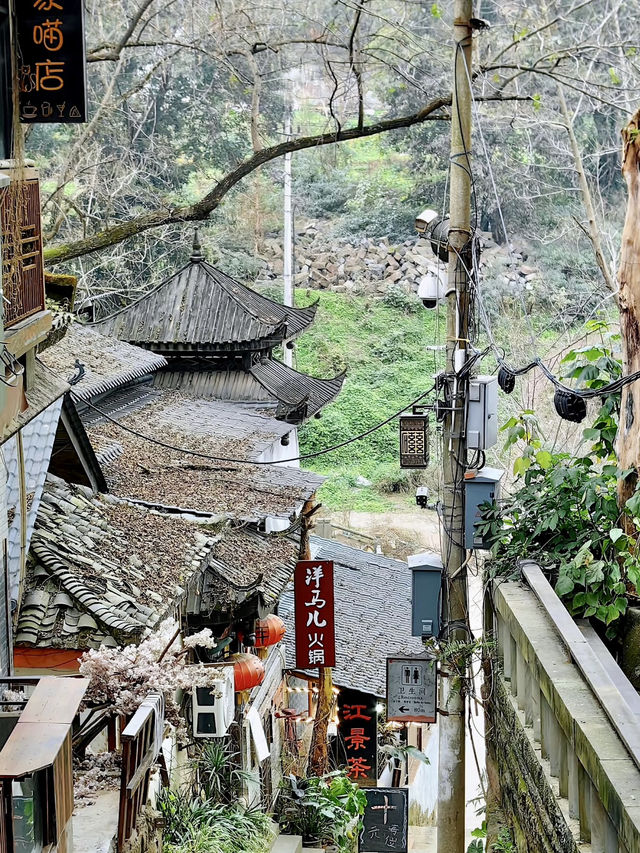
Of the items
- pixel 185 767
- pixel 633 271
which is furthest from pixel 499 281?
pixel 633 271

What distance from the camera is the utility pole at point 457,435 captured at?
10.6 metres

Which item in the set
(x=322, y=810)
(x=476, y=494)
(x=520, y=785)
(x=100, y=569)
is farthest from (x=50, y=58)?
(x=322, y=810)

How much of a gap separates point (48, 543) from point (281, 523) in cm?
1268

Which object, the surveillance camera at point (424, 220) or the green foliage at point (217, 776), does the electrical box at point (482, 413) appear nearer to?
the surveillance camera at point (424, 220)

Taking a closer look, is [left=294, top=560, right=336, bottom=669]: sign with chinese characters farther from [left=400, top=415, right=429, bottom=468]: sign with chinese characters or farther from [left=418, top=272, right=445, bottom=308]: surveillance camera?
[left=418, top=272, right=445, bottom=308]: surveillance camera

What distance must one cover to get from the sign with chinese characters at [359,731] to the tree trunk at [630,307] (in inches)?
541

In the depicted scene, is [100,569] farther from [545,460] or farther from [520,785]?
[520,785]

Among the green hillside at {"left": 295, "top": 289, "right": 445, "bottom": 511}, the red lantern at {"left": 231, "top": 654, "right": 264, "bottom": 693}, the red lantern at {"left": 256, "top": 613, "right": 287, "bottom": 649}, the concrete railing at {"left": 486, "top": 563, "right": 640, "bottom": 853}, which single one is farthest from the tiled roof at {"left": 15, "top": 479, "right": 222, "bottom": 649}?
the green hillside at {"left": 295, "top": 289, "right": 445, "bottom": 511}

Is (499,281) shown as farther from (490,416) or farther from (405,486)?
(490,416)

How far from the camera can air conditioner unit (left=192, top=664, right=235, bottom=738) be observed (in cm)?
1159

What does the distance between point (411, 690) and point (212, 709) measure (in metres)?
2.38

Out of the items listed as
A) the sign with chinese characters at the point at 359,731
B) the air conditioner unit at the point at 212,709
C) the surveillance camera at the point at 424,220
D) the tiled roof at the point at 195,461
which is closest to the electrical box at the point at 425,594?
the air conditioner unit at the point at 212,709

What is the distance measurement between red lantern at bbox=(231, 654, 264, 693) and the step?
2.37 meters

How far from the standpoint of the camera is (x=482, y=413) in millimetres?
10594
